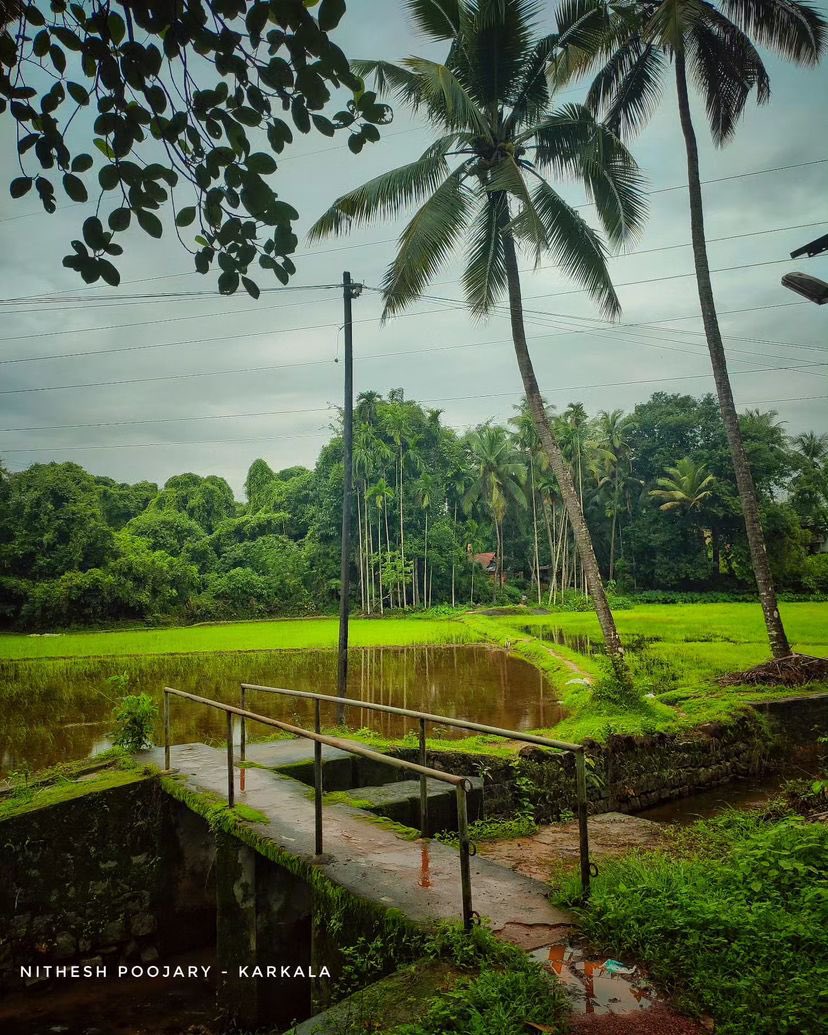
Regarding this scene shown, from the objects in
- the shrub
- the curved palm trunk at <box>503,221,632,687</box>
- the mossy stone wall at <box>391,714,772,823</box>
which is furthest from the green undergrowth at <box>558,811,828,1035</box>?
the curved palm trunk at <box>503,221,632,687</box>

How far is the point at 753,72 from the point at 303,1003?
15.4 meters

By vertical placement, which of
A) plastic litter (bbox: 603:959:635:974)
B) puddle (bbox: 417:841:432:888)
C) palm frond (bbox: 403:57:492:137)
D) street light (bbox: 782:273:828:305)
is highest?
palm frond (bbox: 403:57:492:137)

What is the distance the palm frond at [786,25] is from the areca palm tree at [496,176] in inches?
111

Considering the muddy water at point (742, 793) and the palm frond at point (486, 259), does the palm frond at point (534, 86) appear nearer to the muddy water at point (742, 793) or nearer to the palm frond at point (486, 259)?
the palm frond at point (486, 259)

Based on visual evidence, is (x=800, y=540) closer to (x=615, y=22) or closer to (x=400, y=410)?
(x=400, y=410)

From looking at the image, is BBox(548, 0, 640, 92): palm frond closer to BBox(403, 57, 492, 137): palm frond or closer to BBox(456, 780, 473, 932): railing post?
BBox(403, 57, 492, 137): palm frond

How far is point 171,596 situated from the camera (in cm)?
3266

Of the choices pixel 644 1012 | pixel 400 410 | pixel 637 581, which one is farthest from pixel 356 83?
pixel 637 581

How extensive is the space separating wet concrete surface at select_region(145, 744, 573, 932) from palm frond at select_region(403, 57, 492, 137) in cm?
988

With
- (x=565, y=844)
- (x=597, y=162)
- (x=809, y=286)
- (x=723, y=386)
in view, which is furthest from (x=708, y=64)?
(x=565, y=844)

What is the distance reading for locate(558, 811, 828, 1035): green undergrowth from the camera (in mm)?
2609

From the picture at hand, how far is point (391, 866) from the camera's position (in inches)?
162

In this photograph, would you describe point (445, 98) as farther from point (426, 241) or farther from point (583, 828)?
point (583, 828)

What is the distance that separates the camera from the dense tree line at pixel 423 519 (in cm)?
3072
